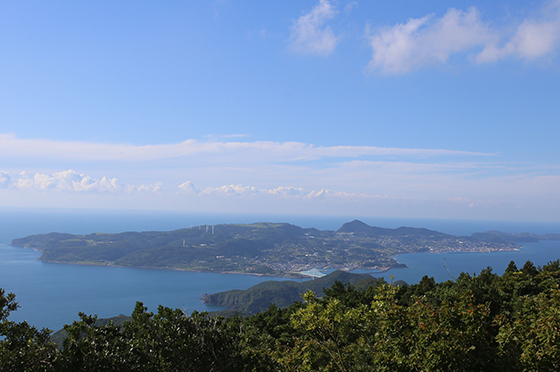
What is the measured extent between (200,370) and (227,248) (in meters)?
178

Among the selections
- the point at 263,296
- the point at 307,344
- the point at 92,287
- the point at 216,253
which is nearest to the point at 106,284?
the point at 92,287

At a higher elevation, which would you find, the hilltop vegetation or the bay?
the hilltop vegetation

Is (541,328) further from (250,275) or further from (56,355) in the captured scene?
(250,275)

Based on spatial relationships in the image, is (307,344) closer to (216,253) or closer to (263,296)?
(263,296)

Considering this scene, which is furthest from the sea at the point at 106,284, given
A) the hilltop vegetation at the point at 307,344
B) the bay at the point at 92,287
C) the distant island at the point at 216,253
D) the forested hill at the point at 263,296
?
the hilltop vegetation at the point at 307,344

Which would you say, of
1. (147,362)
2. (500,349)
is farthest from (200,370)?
(500,349)

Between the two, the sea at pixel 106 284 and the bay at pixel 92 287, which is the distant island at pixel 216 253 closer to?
the sea at pixel 106 284

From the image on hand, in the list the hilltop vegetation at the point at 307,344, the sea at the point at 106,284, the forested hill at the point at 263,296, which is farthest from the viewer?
the forested hill at the point at 263,296

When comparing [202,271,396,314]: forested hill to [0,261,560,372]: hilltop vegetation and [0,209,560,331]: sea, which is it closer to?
[0,209,560,331]: sea

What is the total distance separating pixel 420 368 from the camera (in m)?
5.64

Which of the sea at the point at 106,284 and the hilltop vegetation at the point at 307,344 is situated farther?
the sea at the point at 106,284

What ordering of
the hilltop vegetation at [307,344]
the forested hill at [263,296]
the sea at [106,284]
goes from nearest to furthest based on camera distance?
the hilltop vegetation at [307,344] < the sea at [106,284] < the forested hill at [263,296]

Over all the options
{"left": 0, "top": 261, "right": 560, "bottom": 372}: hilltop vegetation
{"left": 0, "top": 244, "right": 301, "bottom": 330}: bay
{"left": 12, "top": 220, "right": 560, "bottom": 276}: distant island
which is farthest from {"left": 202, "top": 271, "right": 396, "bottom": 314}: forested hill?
{"left": 0, "top": 261, "right": 560, "bottom": 372}: hilltop vegetation

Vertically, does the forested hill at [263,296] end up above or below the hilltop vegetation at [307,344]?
below
